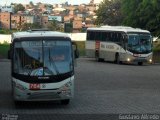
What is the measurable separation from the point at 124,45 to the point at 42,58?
29739mm

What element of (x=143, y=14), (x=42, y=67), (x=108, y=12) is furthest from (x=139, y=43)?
(x=108, y=12)

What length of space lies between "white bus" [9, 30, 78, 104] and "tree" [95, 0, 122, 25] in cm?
9511

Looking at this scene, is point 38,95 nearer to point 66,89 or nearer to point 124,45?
point 66,89

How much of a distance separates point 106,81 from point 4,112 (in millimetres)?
13417

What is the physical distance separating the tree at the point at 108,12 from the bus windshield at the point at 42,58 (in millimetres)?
95200

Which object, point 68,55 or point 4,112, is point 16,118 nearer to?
point 4,112

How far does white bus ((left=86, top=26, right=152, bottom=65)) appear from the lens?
1923 inches

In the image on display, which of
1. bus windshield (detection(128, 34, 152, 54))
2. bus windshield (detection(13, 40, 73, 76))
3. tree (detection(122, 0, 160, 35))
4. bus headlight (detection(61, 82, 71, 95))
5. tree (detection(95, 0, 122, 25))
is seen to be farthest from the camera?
tree (detection(95, 0, 122, 25))

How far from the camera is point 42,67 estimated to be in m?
19.6

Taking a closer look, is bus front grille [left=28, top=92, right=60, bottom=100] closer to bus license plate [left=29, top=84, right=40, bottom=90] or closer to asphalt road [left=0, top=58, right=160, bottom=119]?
bus license plate [left=29, top=84, right=40, bottom=90]

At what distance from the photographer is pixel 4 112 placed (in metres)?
17.9

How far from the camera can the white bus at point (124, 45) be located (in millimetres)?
48844

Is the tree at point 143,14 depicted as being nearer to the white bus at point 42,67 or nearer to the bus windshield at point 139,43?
the bus windshield at point 139,43

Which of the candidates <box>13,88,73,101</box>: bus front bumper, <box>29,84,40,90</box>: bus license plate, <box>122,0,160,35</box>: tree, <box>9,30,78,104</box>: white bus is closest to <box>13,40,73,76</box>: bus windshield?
<box>9,30,78,104</box>: white bus
